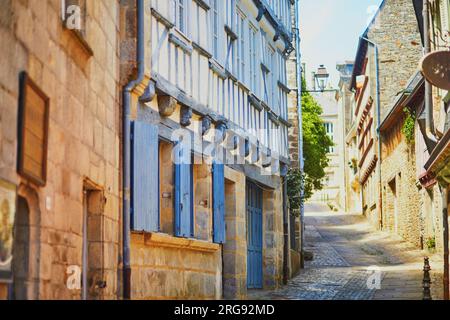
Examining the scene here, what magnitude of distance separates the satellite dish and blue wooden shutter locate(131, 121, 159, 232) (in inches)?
178

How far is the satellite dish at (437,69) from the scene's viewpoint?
13328 mm

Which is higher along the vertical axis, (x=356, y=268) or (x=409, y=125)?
(x=409, y=125)

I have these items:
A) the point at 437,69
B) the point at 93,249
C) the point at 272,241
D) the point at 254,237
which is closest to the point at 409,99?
the point at 272,241

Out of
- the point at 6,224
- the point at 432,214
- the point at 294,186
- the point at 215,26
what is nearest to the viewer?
the point at 6,224

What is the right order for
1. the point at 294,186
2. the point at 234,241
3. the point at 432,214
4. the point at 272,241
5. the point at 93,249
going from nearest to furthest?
the point at 93,249 < the point at 234,241 < the point at 272,241 < the point at 294,186 < the point at 432,214

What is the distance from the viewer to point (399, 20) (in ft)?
116

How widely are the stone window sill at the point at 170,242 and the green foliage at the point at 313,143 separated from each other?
17922mm

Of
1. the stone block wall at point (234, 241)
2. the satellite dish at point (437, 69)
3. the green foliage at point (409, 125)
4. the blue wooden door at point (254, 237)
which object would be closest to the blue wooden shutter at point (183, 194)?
the stone block wall at point (234, 241)

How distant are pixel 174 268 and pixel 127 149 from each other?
2137 millimetres

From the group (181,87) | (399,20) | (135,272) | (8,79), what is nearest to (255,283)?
(181,87)

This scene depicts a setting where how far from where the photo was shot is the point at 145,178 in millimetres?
10352

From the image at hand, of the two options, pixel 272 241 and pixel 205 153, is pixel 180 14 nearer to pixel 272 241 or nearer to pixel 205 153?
pixel 205 153

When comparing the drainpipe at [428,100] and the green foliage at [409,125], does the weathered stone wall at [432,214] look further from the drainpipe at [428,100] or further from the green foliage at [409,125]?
the drainpipe at [428,100]
